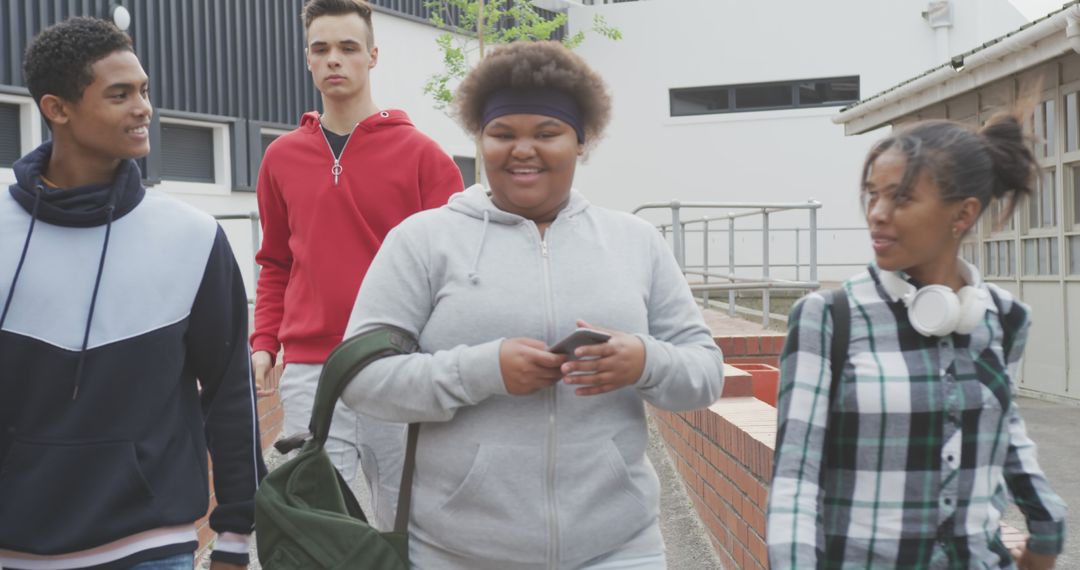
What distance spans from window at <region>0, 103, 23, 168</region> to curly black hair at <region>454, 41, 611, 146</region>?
46.0 feet

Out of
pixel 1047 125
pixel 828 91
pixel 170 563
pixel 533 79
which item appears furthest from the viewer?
pixel 828 91

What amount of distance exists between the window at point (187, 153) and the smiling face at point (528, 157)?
16075mm

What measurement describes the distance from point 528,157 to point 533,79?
14 cm

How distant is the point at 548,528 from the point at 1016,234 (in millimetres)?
11476

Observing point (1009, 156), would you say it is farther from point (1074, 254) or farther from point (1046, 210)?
point (1046, 210)

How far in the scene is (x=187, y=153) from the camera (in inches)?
714

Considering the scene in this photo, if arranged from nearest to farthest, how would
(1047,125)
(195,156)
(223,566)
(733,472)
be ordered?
(223,566)
(733,472)
(1047,125)
(195,156)

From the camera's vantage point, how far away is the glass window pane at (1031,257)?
1228cm

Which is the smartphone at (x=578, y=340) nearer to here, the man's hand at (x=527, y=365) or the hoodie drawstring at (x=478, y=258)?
the man's hand at (x=527, y=365)

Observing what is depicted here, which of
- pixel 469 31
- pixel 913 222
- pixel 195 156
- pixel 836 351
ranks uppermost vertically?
pixel 469 31

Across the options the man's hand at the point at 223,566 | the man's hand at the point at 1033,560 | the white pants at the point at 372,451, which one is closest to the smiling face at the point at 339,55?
the white pants at the point at 372,451

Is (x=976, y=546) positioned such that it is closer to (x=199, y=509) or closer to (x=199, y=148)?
(x=199, y=509)

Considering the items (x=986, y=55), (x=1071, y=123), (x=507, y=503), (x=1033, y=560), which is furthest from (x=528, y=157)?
(x=1071, y=123)

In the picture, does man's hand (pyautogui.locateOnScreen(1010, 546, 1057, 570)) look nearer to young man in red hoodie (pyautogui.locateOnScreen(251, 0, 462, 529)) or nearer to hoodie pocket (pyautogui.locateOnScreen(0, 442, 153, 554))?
young man in red hoodie (pyautogui.locateOnScreen(251, 0, 462, 529))
